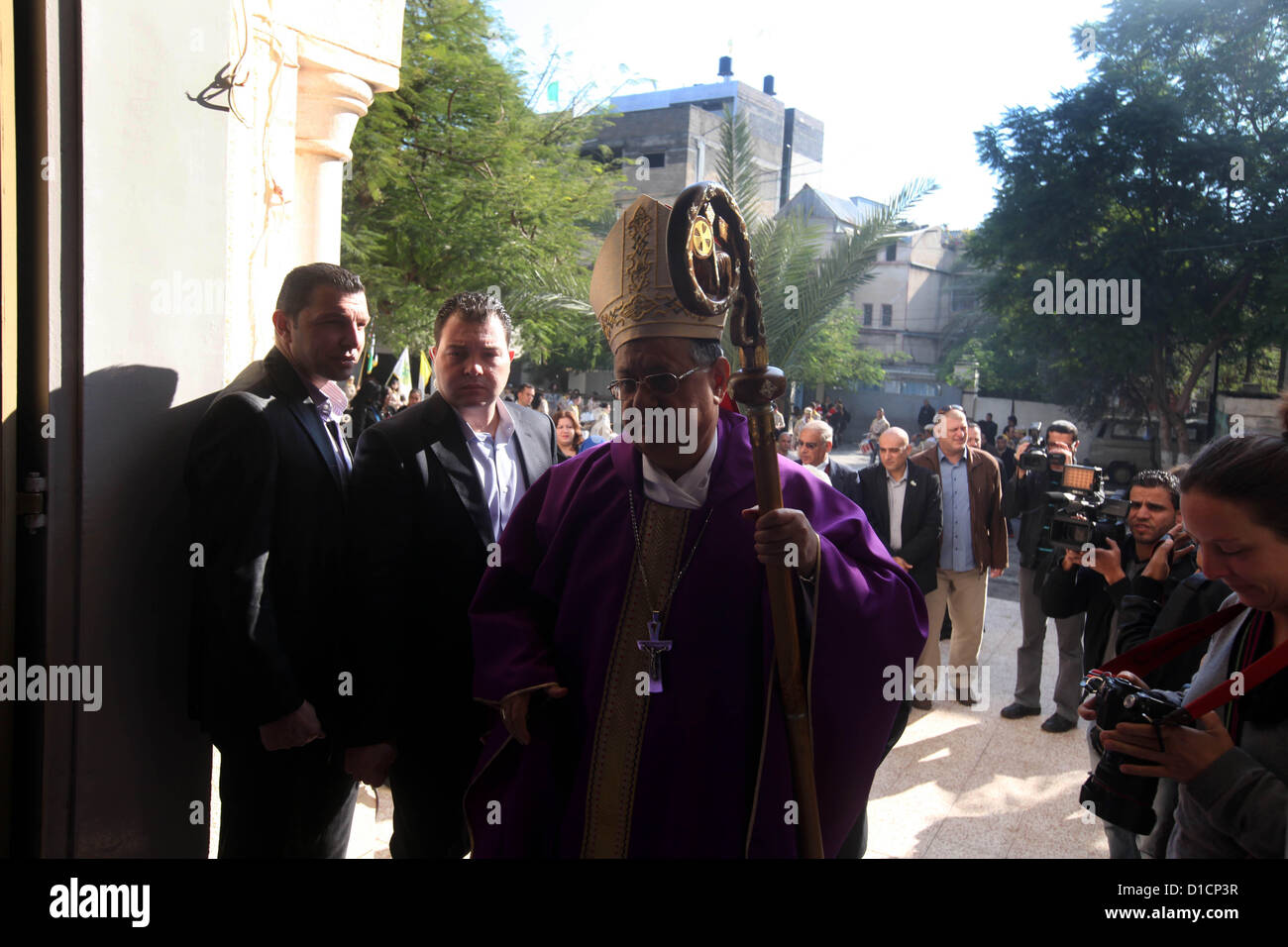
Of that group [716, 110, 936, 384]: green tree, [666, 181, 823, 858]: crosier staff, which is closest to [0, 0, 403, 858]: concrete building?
[666, 181, 823, 858]: crosier staff

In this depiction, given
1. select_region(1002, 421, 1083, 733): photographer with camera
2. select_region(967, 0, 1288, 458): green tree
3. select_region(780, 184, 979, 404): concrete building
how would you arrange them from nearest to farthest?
select_region(1002, 421, 1083, 733): photographer with camera, select_region(967, 0, 1288, 458): green tree, select_region(780, 184, 979, 404): concrete building

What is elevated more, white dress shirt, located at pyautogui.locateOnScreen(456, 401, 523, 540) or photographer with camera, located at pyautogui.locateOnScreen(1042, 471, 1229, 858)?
white dress shirt, located at pyautogui.locateOnScreen(456, 401, 523, 540)

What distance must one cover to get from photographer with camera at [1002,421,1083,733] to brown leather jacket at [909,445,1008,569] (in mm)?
141

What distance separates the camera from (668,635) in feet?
7.39

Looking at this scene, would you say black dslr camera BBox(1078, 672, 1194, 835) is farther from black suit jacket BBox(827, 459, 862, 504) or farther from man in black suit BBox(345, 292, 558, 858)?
black suit jacket BBox(827, 459, 862, 504)

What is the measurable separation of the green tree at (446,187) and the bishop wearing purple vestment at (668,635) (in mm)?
9674

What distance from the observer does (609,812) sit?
7.33 ft

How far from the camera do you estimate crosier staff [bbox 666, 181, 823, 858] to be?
203cm

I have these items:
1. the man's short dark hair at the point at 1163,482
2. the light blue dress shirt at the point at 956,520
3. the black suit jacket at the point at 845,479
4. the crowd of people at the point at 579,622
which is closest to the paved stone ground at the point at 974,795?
the light blue dress shirt at the point at 956,520

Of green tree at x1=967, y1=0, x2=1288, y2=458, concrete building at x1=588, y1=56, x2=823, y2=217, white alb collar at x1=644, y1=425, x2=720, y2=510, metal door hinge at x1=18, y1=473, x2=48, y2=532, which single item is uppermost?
concrete building at x1=588, y1=56, x2=823, y2=217

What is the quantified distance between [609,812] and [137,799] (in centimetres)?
139

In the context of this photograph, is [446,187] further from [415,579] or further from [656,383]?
[656,383]

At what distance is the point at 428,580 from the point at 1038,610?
4460mm

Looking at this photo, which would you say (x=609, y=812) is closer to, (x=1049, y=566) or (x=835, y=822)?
(x=835, y=822)
